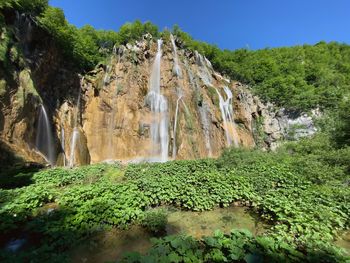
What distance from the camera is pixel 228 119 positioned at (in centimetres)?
2411

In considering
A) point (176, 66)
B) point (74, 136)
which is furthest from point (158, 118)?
point (74, 136)

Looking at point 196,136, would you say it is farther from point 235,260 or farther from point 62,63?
point 235,260

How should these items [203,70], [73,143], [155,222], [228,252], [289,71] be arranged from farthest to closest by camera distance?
[289,71] → [203,70] → [73,143] → [155,222] → [228,252]

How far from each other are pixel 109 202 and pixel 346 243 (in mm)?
5060

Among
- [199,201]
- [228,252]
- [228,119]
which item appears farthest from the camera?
[228,119]

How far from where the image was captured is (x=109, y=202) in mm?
6312

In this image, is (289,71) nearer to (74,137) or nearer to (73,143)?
(74,137)

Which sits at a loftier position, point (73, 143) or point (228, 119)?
point (228, 119)

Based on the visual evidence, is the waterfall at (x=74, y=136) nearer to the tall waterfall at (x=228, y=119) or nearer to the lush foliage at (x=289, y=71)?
the tall waterfall at (x=228, y=119)

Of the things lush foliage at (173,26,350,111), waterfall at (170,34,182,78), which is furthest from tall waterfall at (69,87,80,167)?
lush foliage at (173,26,350,111)

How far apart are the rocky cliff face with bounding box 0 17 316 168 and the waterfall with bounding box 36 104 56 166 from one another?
10 centimetres

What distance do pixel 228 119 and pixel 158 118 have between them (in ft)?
24.0

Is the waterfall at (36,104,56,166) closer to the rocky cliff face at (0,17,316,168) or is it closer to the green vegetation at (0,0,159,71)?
the rocky cliff face at (0,17,316,168)

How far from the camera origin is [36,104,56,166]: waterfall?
14.3m
